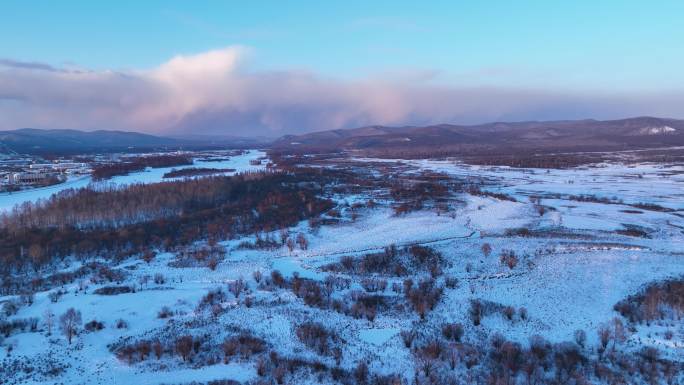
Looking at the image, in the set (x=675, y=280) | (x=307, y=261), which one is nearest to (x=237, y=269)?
(x=307, y=261)

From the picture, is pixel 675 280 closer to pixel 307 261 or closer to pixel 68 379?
pixel 307 261

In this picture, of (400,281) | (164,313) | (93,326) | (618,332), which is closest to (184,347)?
(164,313)

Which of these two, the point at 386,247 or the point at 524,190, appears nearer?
the point at 386,247

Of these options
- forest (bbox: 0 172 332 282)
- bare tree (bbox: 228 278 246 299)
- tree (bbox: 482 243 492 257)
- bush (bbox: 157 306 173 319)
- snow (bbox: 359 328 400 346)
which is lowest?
snow (bbox: 359 328 400 346)

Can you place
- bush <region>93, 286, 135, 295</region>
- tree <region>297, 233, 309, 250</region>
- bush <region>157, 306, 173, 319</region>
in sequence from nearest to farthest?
bush <region>157, 306, 173, 319</region> < bush <region>93, 286, 135, 295</region> < tree <region>297, 233, 309, 250</region>

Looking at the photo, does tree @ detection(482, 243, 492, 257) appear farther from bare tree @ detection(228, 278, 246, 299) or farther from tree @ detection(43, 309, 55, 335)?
tree @ detection(43, 309, 55, 335)

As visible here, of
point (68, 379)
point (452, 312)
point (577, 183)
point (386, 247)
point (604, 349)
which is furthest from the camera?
point (577, 183)

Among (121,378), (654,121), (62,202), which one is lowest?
(121,378)

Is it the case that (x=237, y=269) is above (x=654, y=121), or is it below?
below

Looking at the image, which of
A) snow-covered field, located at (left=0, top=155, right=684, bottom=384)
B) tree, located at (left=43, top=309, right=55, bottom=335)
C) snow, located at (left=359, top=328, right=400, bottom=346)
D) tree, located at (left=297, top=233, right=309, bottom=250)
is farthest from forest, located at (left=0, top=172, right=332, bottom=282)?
snow, located at (left=359, top=328, right=400, bottom=346)
